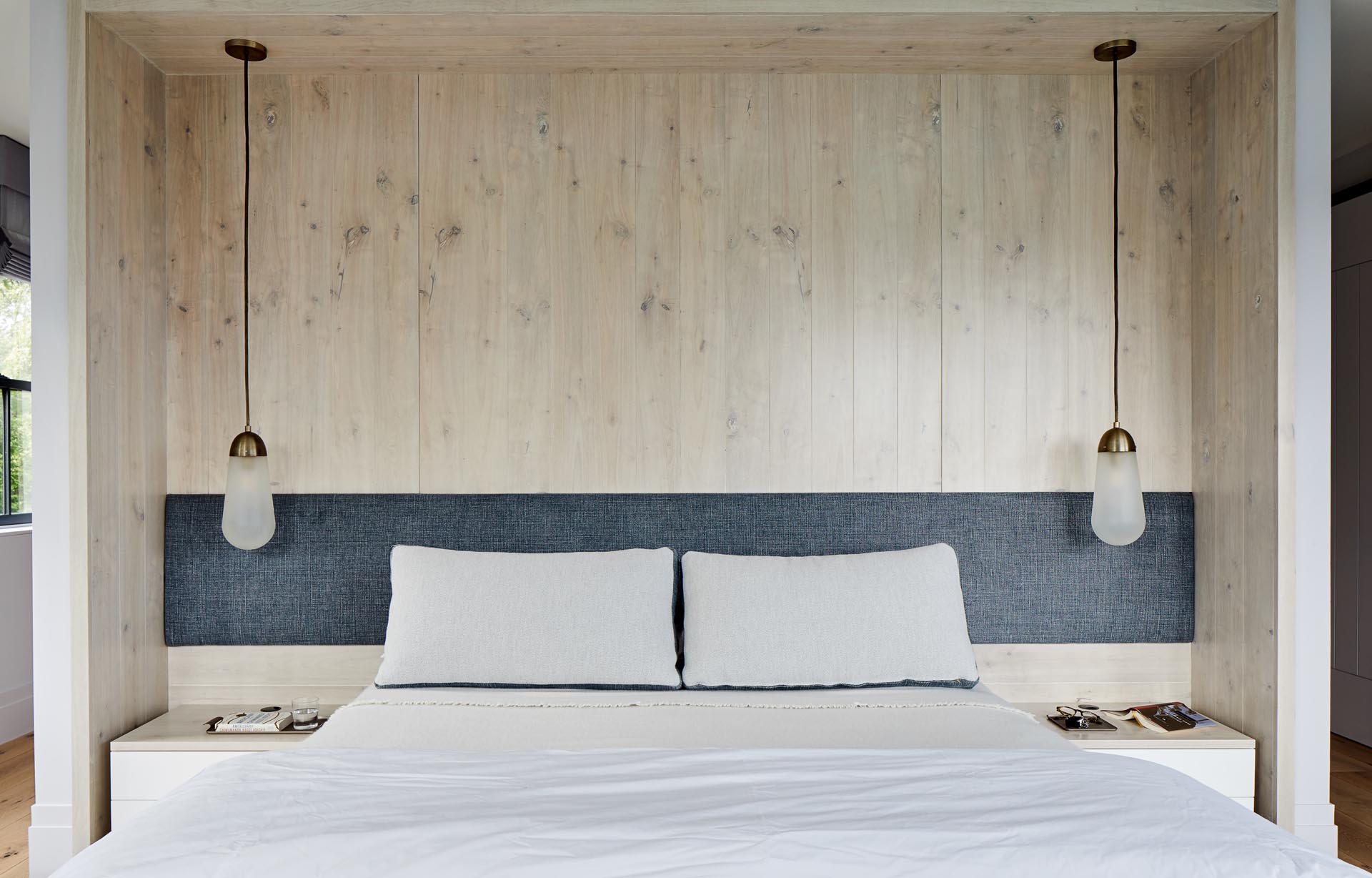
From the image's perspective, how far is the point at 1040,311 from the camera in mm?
2844

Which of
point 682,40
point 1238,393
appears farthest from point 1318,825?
point 682,40

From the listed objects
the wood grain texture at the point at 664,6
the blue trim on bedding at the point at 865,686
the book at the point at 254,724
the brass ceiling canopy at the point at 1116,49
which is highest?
the wood grain texture at the point at 664,6

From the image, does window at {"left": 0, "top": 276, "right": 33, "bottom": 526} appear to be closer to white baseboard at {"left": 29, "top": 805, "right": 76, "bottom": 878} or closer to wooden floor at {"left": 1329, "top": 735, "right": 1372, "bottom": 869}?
white baseboard at {"left": 29, "top": 805, "right": 76, "bottom": 878}

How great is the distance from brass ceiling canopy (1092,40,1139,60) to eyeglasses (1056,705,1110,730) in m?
1.96

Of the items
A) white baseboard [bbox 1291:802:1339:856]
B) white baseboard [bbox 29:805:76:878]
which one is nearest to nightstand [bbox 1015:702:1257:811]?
white baseboard [bbox 1291:802:1339:856]

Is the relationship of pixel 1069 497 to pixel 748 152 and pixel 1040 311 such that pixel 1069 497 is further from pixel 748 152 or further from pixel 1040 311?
pixel 748 152

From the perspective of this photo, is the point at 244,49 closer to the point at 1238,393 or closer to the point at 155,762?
the point at 155,762

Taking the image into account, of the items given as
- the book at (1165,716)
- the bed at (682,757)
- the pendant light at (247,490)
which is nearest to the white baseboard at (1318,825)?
the book at (1165,716)

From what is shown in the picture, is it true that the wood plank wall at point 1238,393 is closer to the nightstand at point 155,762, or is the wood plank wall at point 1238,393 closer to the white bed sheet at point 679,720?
the white bed sheet at point 679,720

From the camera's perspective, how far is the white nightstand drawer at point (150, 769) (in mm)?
2418

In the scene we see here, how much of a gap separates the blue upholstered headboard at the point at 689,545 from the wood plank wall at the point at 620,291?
79 mm

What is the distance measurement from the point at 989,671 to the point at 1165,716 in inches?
19.6

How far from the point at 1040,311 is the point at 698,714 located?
1696mm

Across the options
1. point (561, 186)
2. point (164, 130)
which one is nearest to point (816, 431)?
point (561, 186)
